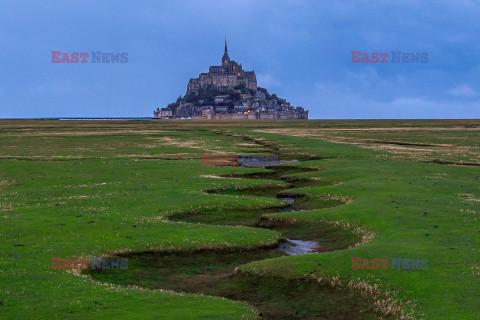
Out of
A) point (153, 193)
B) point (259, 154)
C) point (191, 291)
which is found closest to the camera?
point (191, 291)

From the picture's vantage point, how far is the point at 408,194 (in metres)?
36.3

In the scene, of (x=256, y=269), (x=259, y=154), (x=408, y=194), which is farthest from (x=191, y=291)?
(x=259, y=154)

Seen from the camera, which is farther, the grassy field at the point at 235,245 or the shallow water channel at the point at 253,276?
the shallow water channel at the point at 253,276

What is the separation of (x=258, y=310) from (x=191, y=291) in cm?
408

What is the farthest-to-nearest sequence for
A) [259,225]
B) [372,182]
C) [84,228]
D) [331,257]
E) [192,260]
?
[372,182], [259,225], [84,228], [192,260], [331,257]

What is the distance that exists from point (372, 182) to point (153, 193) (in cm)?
2081

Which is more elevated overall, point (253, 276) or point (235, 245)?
point (235, 245)

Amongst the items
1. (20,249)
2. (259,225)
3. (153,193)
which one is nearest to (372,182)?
(259,225)

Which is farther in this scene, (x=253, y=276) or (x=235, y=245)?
(x=235, y=245)

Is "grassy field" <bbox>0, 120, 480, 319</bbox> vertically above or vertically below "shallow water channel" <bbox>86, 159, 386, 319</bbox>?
above

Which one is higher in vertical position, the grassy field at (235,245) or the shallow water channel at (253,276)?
the grassy field at (235,245)

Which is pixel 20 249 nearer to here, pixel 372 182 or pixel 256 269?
pixel 256 269

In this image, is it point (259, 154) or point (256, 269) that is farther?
point (259, 154)

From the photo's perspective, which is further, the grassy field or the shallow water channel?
the shallow water channel
